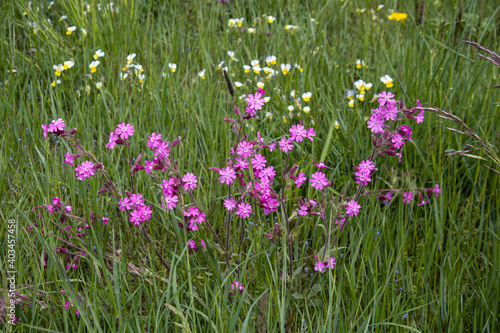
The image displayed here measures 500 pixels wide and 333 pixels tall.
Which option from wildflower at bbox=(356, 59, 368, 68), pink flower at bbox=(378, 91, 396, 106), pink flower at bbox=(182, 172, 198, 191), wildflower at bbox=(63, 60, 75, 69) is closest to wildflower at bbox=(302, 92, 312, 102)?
wildflower at bbox=(356, 59, 368, 68)

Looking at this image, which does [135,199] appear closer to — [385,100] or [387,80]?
[385,100]

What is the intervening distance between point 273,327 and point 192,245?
0.43 metres

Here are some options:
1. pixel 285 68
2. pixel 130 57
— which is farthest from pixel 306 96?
pixel 130 57

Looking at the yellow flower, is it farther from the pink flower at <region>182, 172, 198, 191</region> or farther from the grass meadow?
the pink flower at <region>182, 172, 198, 191</region>

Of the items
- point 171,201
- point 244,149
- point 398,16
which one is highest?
point 398,16

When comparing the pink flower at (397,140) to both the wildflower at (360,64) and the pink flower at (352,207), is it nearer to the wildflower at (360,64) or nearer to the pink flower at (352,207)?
the pink flower at (352,207)

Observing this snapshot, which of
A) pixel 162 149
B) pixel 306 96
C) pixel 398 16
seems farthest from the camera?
pixel 398 16

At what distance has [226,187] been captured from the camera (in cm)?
215

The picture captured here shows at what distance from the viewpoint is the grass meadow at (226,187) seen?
155 cm

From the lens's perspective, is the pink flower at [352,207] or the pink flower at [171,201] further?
the pink flower at [352,207]

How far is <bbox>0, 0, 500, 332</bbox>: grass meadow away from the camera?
155 cm

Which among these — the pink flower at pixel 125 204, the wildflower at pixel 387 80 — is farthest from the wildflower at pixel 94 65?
the wildflower at pixel 387 80

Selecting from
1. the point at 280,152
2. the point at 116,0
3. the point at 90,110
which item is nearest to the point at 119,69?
the point at 90,110

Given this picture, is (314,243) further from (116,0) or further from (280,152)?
(116,0)
